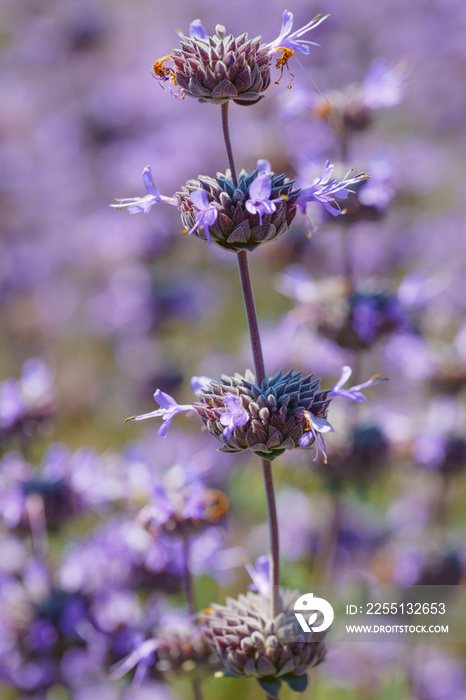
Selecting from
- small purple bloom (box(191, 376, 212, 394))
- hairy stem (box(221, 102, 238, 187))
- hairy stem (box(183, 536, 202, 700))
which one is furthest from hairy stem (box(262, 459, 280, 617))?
hairy stem (box(221, 102, 238, 187))

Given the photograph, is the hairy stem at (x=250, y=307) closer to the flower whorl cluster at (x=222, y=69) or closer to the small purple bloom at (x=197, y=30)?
the flower whorl cluster at (x=222, y=69)

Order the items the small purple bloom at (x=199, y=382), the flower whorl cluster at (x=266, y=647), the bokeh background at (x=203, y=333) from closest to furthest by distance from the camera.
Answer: the flower whorl cluster at (x=266, y=647) < the small purple bloom at (x=199, y=382) < the bokeh background at (x=203, y=333)

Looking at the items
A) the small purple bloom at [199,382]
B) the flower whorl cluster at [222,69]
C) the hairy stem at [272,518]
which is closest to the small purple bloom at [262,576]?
the hairy stem at [272,518]

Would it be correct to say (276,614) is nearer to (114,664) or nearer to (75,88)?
(114,664)

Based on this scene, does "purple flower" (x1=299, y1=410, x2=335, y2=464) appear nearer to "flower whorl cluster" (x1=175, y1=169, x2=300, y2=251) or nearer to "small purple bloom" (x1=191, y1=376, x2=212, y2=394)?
"small purple bloom" (x1=191, y1=376, x2=212, y2=394)

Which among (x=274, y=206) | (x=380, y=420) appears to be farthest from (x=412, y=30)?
(x=274, y=206)

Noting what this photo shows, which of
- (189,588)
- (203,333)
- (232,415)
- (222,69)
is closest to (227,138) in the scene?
(222,69)
